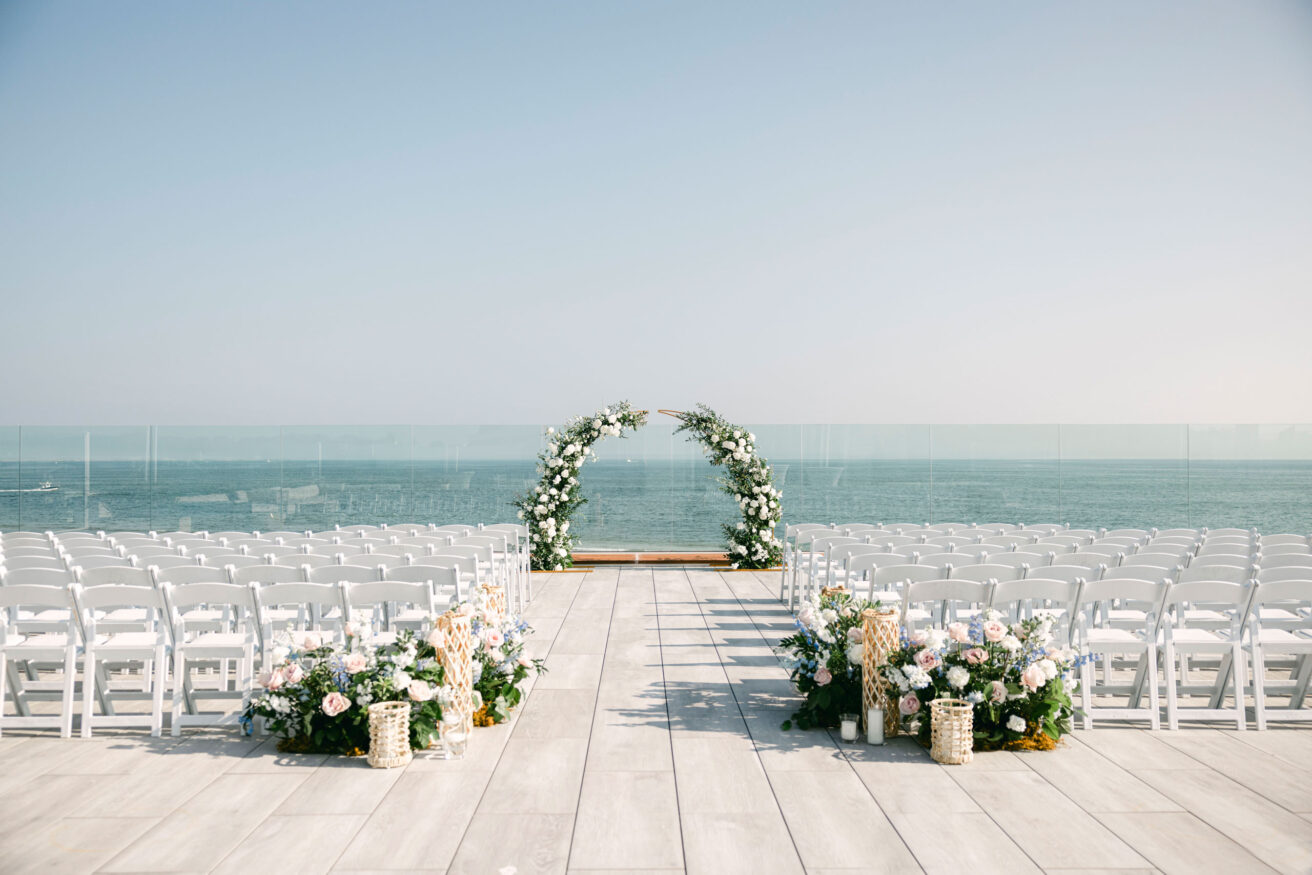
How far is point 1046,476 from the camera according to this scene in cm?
1426

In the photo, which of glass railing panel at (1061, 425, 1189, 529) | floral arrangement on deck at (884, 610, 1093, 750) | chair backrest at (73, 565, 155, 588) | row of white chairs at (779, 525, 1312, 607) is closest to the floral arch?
row of white chairs at (779, 525, 1312, 607)

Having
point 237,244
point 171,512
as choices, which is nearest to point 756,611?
point 171,512

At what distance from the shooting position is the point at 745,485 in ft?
39.3

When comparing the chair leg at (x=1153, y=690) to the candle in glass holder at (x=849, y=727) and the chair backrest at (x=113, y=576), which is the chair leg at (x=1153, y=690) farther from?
the chair backrest at (x=113, y=576)

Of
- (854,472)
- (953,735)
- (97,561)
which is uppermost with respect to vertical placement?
(854,472)

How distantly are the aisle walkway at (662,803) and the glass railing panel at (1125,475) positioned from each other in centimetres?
1054

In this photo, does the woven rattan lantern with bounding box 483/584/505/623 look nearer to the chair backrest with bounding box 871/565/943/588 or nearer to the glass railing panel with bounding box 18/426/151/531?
the chair backrest with bounding box 871/565/943/588

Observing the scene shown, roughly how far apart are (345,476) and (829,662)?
11303 millimetres

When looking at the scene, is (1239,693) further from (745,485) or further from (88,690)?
(745,485)

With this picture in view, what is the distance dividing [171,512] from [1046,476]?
14855 mm

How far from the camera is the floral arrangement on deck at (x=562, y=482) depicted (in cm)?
1173

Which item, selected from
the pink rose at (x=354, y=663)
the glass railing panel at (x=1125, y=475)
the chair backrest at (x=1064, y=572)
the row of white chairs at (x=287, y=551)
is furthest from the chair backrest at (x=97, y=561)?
the glass railing panel at (x=1125, y=475)

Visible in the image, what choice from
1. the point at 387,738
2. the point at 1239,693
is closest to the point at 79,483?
the point at 387,738

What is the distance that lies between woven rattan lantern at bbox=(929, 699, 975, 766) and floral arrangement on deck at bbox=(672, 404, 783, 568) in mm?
7769
